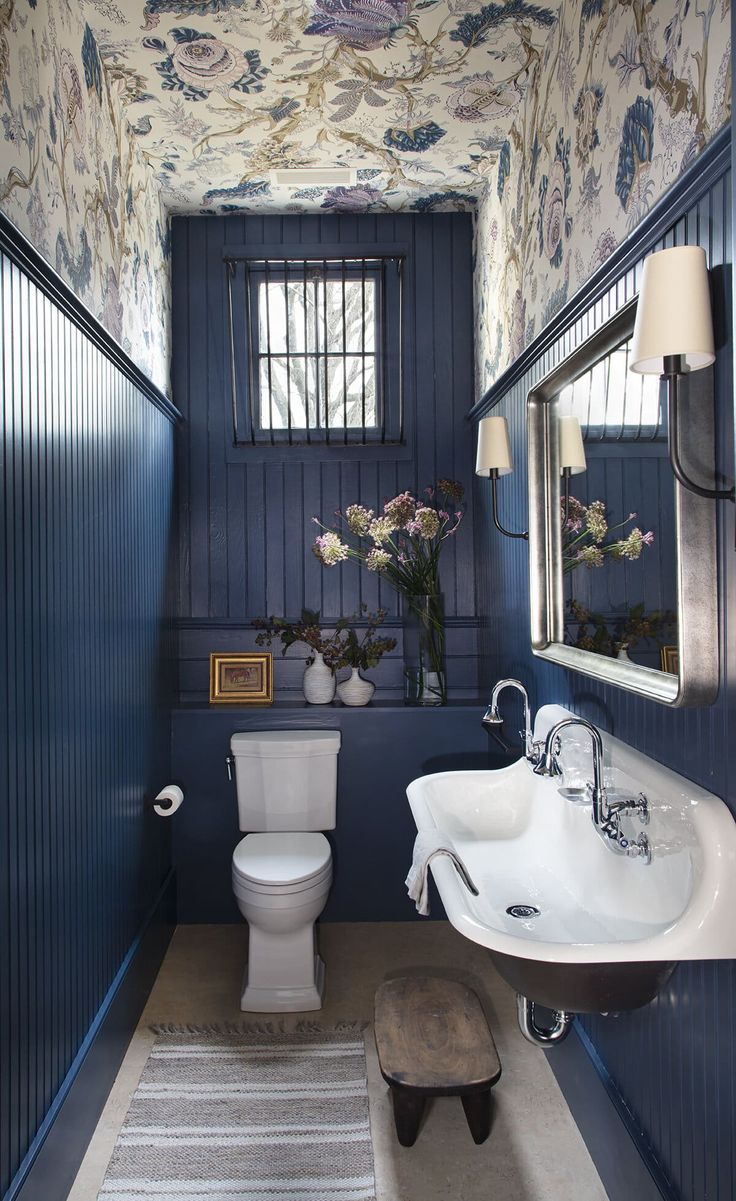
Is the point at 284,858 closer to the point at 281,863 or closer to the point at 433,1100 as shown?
the point at 281,863

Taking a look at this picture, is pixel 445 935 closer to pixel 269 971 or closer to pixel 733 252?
pixel 269 971

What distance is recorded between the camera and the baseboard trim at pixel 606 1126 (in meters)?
1.48

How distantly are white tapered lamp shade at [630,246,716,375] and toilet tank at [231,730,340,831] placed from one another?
201 cm

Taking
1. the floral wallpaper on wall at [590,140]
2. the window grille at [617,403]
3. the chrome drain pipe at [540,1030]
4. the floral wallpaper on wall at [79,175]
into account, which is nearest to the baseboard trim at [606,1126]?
the chrome drain pipe at [540,1030]

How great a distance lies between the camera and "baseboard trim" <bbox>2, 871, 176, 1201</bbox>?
5.04 feet

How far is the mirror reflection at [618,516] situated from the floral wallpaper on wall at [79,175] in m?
1.25

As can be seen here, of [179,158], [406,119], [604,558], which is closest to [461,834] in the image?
[604,558]

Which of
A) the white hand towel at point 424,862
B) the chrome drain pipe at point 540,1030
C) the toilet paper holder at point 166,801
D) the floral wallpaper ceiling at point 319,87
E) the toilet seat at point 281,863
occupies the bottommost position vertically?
the chrome drain pipe at point 540,1030

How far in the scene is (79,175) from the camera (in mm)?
2027

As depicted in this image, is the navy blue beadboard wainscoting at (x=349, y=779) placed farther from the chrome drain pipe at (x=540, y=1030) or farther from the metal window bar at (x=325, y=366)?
the chrome drain pipe at (x=540, y=1030)

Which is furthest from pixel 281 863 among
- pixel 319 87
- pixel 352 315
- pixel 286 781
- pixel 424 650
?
pixel 319 87

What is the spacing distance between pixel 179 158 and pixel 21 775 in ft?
7.47

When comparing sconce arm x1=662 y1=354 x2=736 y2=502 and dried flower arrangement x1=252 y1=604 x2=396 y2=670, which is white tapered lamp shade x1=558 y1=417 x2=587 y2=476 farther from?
dried flower arrangement x1=252 y1=604 x2=396 y2=670

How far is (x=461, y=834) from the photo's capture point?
1.95 m
